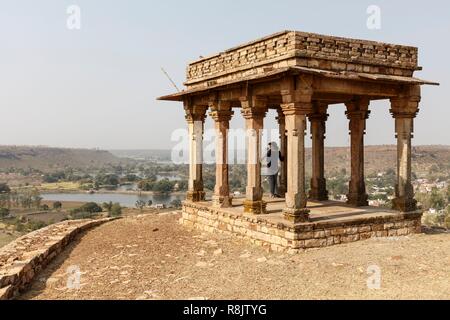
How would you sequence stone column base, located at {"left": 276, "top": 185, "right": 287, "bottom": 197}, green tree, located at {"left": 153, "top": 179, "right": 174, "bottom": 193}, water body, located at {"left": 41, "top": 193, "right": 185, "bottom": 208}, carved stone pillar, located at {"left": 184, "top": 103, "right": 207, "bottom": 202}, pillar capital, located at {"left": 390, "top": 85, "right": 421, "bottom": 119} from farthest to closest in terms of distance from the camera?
green tree, located at {"left": 153, "top": 179, "right": 174, "bottom": 193} → water body, located at {"left": 41, "top": 193, "right": 185, "bottom": 208} → stone column base, located at {"left": 276, "top": 185, "right": 287, "bottom": 197} → carved stone pillar, located at {"left": 184, "top": 103, "right": 207, "bottom": 202} → pillar capital, located at {"left": 390, "top": 85, "right": 421, "bottom": 119}

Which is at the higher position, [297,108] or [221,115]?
[221,115]

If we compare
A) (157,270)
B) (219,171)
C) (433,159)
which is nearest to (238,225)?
(219,171)

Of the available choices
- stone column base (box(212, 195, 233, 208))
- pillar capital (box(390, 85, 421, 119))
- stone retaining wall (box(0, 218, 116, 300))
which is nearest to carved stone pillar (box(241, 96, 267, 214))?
stone column base (box(212, 195, 233, 208))

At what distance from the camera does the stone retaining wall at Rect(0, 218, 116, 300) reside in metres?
7.77

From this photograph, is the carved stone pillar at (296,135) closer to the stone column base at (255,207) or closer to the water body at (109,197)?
the stone column base at (255,207)

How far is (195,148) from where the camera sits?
1462 cm

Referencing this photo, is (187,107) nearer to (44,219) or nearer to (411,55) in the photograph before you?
(411,55)

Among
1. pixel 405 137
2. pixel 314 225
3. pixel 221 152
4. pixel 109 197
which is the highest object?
pixel 405 137

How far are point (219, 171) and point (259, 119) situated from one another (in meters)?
2.34

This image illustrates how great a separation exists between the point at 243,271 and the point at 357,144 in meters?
6.37

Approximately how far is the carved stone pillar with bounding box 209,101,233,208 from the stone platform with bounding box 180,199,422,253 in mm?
365

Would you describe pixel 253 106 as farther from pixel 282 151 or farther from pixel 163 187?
pixel 163 187

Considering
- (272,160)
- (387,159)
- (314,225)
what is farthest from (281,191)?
(387,159)

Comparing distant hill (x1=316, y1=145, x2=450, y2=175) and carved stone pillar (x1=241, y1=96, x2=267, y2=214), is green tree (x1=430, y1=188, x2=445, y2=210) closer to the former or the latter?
distant hill (x1=316, y1=145, x2=450, y2=175)
